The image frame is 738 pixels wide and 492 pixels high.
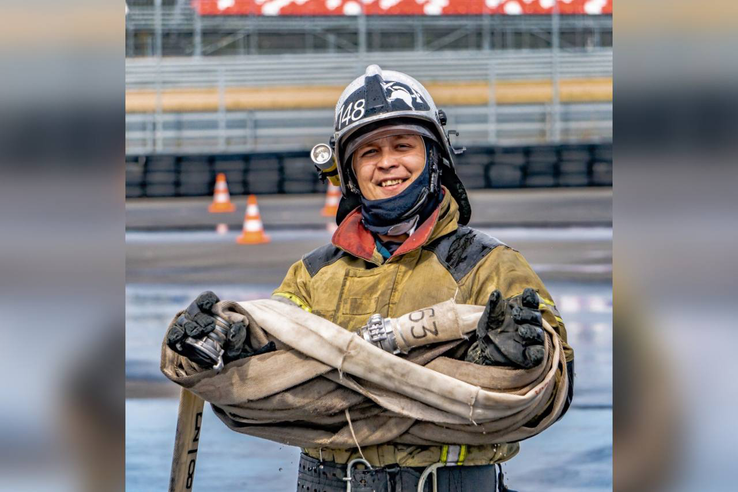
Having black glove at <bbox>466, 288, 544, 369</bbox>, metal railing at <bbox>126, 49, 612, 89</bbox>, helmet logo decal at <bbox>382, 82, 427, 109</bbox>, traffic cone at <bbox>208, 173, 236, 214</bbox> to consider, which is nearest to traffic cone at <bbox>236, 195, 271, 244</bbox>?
traffic cone at <bbox>208, 173, 236, 214</bbox>

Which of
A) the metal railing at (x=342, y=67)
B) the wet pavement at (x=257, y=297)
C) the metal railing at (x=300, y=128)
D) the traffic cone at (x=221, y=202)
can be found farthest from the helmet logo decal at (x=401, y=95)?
the metal railing at (x=300, y=128)

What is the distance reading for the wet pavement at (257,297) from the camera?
6.05m

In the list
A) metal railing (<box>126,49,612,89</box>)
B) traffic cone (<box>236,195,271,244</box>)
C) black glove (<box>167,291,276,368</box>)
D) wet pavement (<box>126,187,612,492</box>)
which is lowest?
wet pavement (<box>126,187,612,492</box>)

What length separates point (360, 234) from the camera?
325 cm

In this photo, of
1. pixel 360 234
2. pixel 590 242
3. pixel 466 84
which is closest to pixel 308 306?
pixel 360 234

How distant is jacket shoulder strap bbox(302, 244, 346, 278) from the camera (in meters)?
3.28

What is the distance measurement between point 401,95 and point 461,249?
471mm

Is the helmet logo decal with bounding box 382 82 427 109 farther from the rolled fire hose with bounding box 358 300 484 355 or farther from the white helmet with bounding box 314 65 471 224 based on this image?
the rolled fire hose with bounding box 358 300 484 355

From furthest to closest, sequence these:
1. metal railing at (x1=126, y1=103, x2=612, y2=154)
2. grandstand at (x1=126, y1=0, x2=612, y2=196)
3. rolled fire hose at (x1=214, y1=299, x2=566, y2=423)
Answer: metal railing at (x1=126, y1=103, x2=612, y2=154) → grandstand at (x1=126, y1=0, x2=612, y2=196) → rolled fire hose at (x1=214, y1=299, x2=566, y2=423)

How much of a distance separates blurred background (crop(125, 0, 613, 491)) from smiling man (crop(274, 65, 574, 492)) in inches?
195
